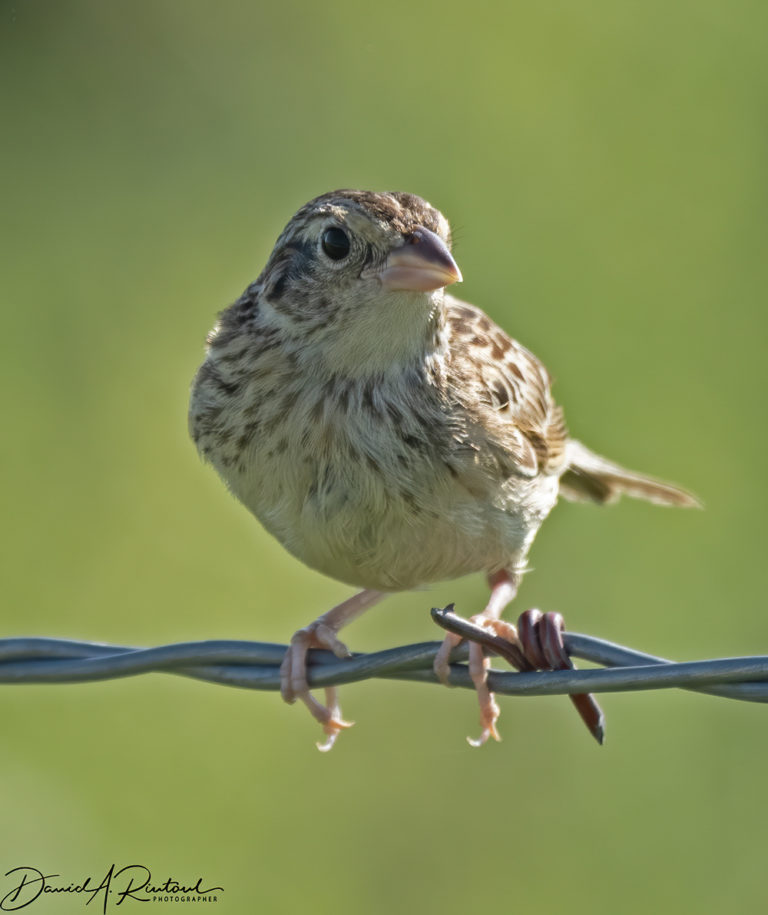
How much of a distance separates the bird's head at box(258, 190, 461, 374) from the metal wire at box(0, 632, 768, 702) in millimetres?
888

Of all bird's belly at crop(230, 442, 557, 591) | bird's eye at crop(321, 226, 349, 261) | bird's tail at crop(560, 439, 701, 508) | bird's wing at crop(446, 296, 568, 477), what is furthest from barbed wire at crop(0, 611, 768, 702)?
bird's tail at crop(560, 439, 701, 508)

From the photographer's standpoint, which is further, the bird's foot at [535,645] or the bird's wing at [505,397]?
the bird's wing at [505,397]

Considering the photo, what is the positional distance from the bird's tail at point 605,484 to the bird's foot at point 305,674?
1439mm

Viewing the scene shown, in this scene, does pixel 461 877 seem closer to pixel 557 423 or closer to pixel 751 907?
pixel 751 907

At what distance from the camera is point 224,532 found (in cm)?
753

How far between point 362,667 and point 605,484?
262cm

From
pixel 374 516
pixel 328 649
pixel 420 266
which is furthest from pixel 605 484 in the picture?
pixel 420 266

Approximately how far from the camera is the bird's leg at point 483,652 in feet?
10.0

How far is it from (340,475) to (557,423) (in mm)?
1304

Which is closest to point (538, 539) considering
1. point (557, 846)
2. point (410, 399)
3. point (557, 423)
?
point (557, 846)

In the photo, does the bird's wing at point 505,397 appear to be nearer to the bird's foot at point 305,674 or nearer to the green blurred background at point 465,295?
the bird's foot at point 305,674

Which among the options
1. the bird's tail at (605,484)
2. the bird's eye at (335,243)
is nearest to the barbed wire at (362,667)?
the bird's eye at (335,243)

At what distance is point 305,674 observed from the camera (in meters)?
3.46

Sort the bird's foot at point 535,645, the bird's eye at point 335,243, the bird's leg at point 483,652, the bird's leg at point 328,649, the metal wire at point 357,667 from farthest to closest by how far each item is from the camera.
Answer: the bird's eye at point 335,243, the bird's leg at point 328,649, the bird's leg at point 483,652, the bird's foot at point 535,645, the metal wire at point 357,667
